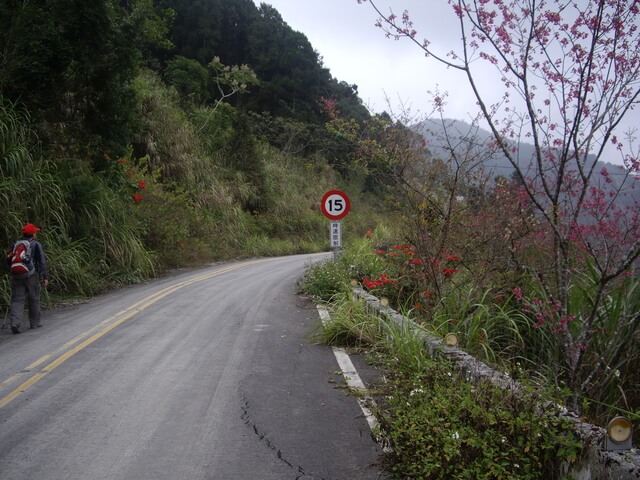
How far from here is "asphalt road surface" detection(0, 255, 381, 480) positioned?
375 cm

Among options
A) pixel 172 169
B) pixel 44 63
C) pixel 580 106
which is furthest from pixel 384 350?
pixel 172 169

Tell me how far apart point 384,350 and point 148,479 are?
12.4 ft

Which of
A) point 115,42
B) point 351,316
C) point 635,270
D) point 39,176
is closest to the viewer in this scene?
point 635,270

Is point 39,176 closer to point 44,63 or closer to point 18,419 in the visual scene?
point 44,63

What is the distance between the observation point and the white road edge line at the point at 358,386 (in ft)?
13.8

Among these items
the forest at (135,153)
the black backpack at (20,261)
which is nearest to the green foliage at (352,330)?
the forest at (135,153)

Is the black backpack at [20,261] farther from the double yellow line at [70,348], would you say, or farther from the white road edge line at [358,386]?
the white road edge line at [358,386]

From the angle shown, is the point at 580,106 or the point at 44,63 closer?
the point at 580,106

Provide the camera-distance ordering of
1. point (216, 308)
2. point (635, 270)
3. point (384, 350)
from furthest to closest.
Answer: point (216, 308) < point (384, 350) < point (635, 270)

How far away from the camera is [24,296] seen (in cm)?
852

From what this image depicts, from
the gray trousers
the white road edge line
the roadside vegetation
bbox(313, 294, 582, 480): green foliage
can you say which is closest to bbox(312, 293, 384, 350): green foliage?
the white road edge line

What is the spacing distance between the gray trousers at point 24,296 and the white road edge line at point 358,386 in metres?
5.03

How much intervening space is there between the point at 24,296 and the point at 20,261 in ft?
1.91

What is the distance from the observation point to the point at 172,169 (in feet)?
80.1
